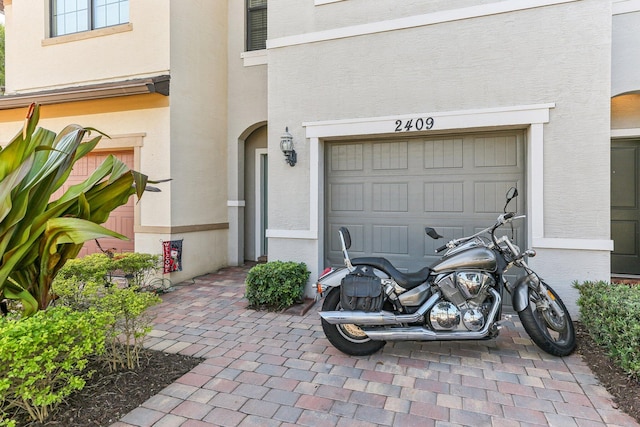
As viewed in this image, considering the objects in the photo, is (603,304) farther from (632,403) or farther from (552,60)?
(552,60)

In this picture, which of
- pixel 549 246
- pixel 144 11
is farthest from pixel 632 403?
pixel 144 11

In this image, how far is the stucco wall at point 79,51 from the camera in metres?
5.98

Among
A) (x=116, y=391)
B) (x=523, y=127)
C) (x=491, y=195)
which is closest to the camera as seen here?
(x=116, y=391)

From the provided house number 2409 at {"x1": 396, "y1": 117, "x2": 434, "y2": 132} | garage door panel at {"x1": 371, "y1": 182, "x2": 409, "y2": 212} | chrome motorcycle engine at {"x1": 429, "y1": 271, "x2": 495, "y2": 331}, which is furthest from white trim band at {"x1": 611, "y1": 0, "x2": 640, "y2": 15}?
chrome motorcycle engine at {"x1": 429, "y1": 271, "x2": 495, "y2": 331}

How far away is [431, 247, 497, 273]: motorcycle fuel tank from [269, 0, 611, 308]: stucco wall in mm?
1392

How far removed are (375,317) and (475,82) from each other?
3.12 meters

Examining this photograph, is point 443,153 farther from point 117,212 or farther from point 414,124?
point 117,212

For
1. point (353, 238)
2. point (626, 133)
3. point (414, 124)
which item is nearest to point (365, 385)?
point (353, 238)

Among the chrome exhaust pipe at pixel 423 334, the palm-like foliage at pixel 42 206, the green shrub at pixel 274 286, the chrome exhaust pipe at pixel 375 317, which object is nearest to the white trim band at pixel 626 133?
the chrome exhaust pipe at pixel 423 334

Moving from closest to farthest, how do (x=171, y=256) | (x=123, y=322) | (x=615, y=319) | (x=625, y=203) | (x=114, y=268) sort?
(x=615, y=319) < (x=123, y=322) < (x=114, y=268) < (x=625, y=203) < (x=171, y=256)

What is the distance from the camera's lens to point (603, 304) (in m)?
3.17

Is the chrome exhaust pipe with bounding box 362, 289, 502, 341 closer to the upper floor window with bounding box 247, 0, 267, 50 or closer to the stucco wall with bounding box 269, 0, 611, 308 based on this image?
the stucco wall with bounding box 269, 0, 611, 308

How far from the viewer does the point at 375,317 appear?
3221 millimetres

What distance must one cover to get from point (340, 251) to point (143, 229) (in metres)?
3.44
